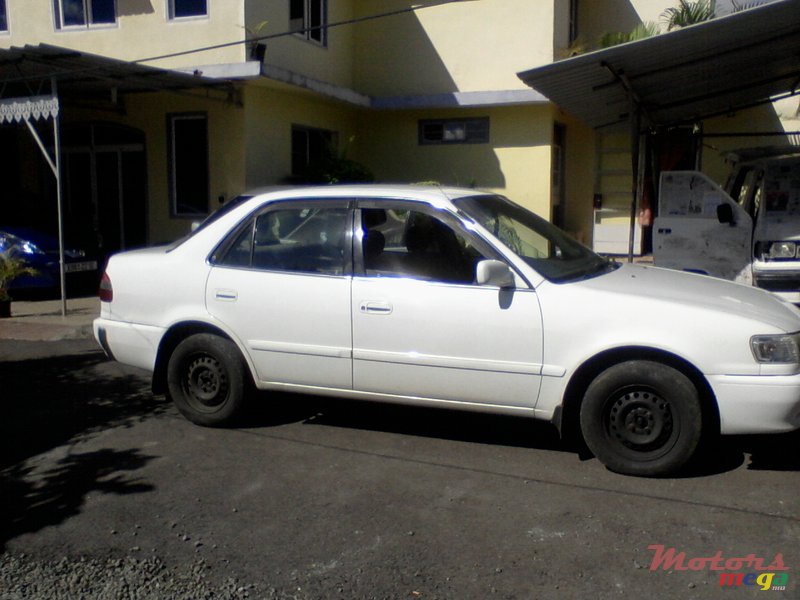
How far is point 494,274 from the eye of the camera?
4902 mm

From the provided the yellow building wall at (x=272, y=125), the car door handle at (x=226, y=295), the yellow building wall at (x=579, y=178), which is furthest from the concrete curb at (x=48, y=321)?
the yellow building wall at (x=579, y=178)

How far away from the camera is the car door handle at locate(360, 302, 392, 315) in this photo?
5.27m

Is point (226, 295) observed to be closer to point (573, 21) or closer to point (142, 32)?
point (142, 32)

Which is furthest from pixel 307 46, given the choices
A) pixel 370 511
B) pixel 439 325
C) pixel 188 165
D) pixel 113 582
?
pixel 113 582

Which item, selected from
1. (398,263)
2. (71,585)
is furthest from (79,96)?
(71,585)

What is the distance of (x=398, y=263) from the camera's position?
5.45m

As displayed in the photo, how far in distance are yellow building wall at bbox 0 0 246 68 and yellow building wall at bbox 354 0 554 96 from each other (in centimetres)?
366

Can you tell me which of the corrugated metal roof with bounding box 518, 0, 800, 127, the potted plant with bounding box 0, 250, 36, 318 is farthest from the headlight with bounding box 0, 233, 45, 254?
the corrugated metal roof with bounding box 518, 0, 800, 127

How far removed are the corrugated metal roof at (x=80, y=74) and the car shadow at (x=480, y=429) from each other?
578 centimetres

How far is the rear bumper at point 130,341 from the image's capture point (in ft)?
19.7

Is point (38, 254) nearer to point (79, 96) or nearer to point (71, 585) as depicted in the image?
Answer: point (79, 96)

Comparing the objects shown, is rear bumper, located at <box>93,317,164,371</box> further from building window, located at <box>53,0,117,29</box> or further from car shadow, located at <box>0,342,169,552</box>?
building window, located at <box>53,0,117,29</box>

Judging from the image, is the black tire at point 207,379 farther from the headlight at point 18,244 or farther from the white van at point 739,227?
the headlight at point 18,244

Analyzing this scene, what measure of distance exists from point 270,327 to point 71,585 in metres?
2.23
